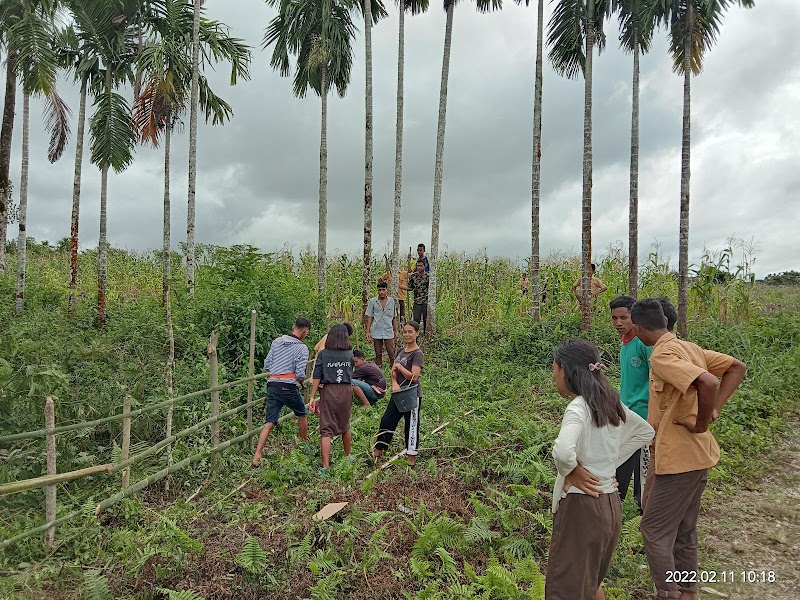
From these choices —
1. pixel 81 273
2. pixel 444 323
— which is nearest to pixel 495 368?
pixel 444 323

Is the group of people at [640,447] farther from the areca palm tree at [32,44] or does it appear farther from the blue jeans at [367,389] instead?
the areca palm tree at [32,44]

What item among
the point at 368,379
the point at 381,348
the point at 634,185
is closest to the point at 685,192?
the point at 634,185

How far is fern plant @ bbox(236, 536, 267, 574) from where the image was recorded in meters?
3.77

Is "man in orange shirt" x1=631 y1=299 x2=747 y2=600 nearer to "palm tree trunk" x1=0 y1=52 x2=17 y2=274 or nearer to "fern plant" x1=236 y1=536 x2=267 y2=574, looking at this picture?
"fern plant" x1=236 y1=536 x2=267 y2=574

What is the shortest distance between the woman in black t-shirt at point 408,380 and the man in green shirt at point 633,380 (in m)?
1.99

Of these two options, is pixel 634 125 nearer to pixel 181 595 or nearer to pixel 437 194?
pixel 437 194

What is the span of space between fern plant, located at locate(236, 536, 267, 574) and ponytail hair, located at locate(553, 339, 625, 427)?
8.47ft

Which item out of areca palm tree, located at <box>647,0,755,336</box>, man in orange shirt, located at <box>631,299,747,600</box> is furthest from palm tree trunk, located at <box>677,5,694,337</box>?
man in orange shirt, located at <box>631,299,747,600</box>

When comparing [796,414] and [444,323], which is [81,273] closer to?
[444,323]

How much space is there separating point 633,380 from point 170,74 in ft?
43.1

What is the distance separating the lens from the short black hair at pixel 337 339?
19.5 ft

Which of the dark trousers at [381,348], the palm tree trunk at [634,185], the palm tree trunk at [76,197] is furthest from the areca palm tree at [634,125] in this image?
the palm tree trunk at [76,197]

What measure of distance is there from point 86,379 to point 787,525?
8.75 m

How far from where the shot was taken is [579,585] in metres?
2.68
